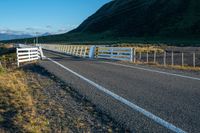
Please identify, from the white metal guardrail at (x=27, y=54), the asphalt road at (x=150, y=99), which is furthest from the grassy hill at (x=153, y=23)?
the asphalt road at (x=150, y=99)

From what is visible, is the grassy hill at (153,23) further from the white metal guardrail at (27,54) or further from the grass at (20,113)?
the grass at (20,113)

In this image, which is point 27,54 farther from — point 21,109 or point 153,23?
point 153,23

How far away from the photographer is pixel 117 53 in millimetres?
29703

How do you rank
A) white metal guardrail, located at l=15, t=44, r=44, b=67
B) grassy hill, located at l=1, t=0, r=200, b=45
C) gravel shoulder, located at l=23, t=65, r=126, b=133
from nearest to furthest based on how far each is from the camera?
1. gravel shoulder, located at l=23, t=65, r=126, b=133
2. white metal guardrail, located at l=15, t=44, r=44, b=67
3. grassy hill, located at l=1, t=0, r=200, b=45

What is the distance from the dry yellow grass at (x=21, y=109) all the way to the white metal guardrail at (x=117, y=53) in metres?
14.6

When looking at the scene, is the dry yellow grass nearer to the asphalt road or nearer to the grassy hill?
the asphalt road

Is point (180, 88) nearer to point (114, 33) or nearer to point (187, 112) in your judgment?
point (187, 112)

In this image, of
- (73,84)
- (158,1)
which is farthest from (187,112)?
(158,1)

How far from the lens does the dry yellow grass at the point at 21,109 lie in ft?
24.6

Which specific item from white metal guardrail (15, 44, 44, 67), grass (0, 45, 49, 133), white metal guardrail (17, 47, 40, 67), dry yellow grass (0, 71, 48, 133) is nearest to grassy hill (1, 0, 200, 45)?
white metal guardrail (15, 44, 44, 67)

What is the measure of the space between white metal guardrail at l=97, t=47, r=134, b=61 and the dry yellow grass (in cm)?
1464

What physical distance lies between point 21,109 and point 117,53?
2065 cm

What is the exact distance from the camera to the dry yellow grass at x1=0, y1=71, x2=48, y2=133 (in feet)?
24.6

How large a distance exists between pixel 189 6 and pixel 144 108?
498 ft
